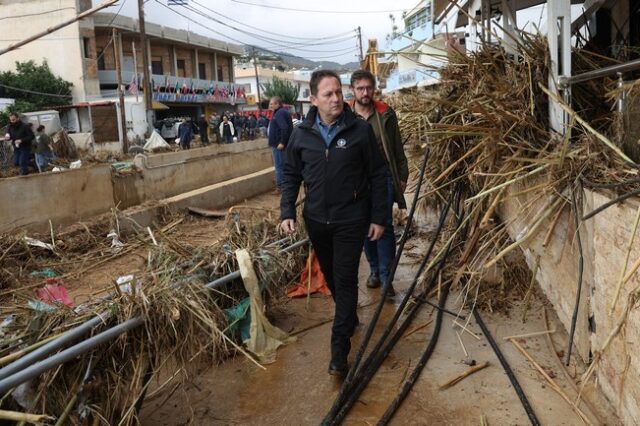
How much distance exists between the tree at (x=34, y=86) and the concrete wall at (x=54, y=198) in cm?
2351

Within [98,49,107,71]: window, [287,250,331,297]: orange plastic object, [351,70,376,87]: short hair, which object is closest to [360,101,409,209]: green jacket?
[351,70,376,87]: short hair

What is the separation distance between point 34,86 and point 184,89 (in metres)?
12.7

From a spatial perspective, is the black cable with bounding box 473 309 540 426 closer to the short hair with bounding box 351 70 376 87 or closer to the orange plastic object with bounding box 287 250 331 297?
the orange plastic object with bounding box 287 250 331 297

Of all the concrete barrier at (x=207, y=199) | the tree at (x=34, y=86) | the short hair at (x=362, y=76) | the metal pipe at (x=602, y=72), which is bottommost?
the concrete barrier at (x=207, y=199)

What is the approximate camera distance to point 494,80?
4.36m

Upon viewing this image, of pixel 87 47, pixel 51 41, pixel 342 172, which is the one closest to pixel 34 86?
pixel 51 41

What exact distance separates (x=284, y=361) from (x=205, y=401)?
0.65m

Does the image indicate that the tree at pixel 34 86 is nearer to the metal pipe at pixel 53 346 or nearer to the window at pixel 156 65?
the window at pixel 156 65

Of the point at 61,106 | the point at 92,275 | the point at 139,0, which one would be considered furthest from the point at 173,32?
the point at 92,275

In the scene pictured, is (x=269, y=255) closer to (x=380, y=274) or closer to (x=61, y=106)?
(x=380, y=274)

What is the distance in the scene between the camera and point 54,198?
838cm

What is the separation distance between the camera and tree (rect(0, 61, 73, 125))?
1208 inches

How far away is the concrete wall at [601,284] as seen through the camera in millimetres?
2422

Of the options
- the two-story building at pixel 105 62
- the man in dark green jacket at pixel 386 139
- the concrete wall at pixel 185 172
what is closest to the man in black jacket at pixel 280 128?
the concrete wall at pixel 185 172
